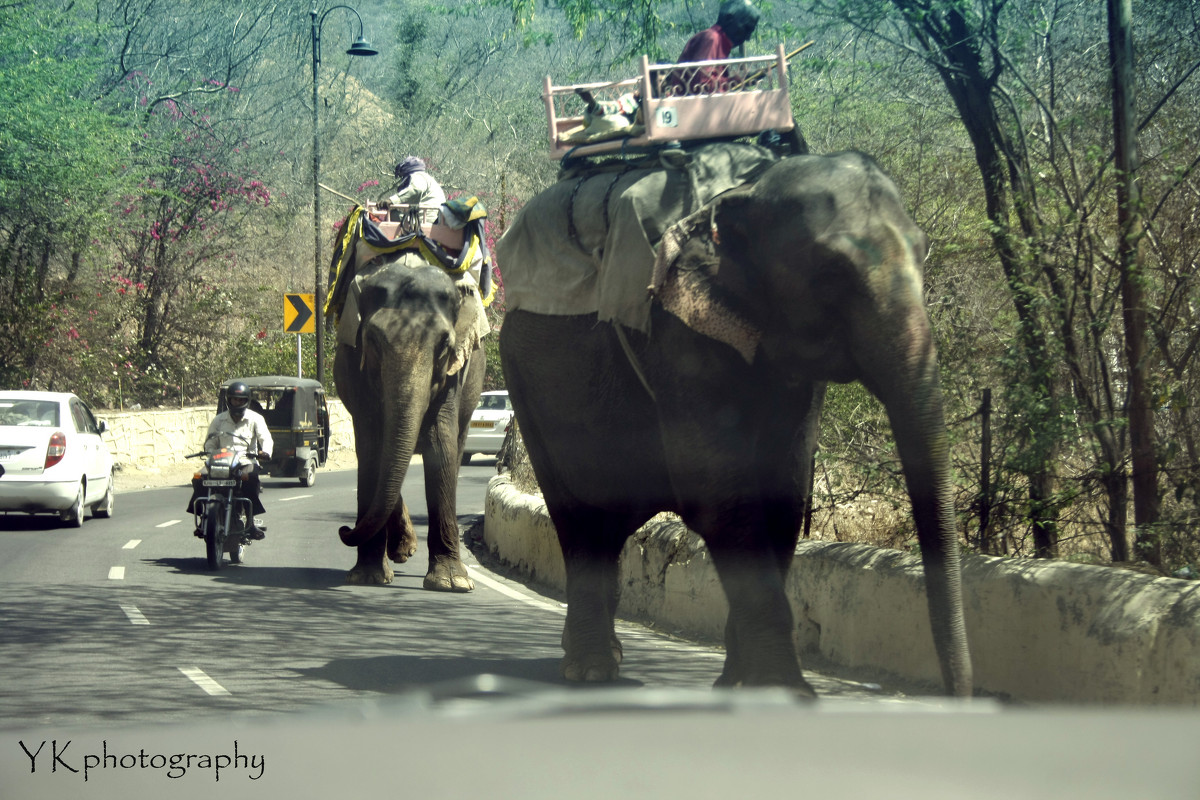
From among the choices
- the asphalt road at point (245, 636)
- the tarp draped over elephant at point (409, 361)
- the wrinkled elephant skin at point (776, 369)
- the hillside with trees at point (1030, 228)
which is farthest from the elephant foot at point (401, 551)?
the wrinkled elephant skin at point (776, 369)

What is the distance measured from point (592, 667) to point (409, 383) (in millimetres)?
4020

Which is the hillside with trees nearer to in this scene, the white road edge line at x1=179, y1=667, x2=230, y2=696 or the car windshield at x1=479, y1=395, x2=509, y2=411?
the white road edge line at x1=179, y1=667, x2=230, y2=696

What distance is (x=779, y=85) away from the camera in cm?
661

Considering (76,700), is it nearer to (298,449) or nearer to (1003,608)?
(1003,608)

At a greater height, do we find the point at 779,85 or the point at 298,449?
the point at 779,85

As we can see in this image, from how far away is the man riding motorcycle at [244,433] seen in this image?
13.1 metres

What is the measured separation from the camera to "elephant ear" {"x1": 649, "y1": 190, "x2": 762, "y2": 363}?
584cm

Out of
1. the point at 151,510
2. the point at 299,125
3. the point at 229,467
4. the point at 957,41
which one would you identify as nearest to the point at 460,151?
the point at 299,125

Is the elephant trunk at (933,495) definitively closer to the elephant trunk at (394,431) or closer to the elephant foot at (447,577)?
the elephant trunk at (394,431)

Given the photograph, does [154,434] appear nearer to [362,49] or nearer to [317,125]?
[317,125]

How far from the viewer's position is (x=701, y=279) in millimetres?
5891

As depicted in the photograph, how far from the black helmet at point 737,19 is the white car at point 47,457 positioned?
1129cm

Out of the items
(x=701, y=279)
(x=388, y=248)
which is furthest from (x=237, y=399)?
(x=701, y=279)

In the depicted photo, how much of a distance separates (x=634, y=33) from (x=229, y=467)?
5728mm
